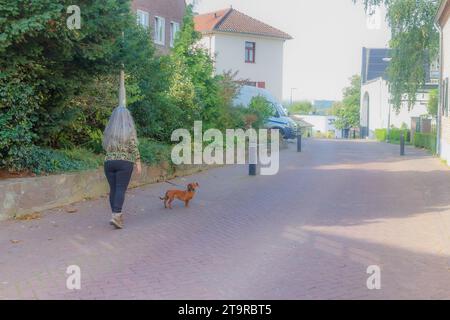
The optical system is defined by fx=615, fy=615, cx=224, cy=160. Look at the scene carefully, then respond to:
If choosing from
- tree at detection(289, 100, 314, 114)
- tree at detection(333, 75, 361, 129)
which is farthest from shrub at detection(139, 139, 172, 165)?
tree at detection(289, 100, 314, 114)

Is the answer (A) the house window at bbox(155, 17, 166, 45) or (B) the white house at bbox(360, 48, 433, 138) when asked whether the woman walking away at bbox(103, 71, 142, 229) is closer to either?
(A) the house window at bbox(155, 17, 166, 45)

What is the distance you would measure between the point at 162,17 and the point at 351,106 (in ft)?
178

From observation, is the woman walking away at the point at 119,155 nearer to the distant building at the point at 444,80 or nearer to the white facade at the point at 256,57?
the distant building at the point at 444,80

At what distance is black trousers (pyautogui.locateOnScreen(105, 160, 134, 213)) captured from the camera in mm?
8711

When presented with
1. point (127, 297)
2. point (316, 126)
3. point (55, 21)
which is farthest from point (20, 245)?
point (316, 126)

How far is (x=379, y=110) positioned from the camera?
62.0 meters

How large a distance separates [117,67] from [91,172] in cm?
201

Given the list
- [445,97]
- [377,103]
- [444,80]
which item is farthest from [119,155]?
[377,103]

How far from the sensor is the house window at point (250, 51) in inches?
2048

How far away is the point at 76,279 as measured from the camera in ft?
20.2

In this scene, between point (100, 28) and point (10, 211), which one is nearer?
point (10, 211)
